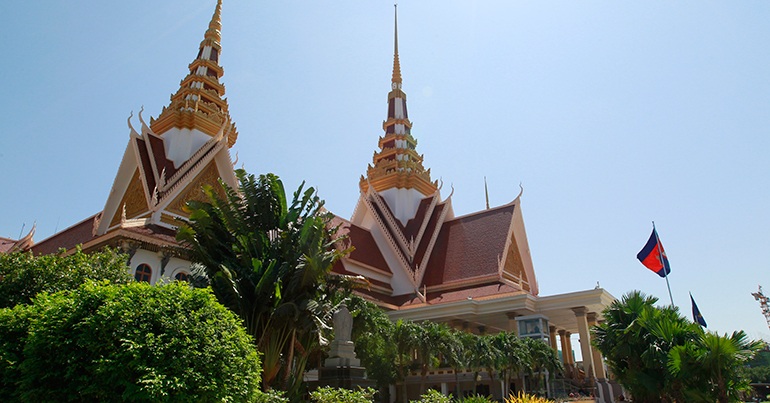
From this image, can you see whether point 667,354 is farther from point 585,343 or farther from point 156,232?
point 156,232

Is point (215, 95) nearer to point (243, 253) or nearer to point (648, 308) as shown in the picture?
point (243, 253)

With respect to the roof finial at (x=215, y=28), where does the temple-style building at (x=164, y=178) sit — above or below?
below

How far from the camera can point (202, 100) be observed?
2497 cm

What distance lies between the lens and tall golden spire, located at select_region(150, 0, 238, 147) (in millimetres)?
23109

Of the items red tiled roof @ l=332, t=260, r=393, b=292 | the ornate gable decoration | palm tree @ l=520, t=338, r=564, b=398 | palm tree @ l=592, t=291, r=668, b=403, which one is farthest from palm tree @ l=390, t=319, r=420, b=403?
the ornate gable decoration

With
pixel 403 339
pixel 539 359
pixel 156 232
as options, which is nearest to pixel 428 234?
pixel 539 359

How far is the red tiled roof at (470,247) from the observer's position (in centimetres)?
2467

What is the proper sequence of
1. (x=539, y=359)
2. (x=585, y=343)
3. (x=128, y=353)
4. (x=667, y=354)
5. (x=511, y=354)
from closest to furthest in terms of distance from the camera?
(x=128, y=353) → (x=667, y=354) → (x=511, y=354) → (x=539, y=359) → (x=585, y=343)

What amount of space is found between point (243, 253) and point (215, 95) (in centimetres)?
1658

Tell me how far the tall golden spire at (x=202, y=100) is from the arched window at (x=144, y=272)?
7672 millimetres

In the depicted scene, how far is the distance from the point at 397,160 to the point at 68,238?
733 inches

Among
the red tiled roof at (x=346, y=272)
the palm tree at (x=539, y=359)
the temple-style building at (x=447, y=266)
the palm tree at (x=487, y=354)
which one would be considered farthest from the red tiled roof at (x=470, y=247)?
the palm tree at (x=487, y=354)

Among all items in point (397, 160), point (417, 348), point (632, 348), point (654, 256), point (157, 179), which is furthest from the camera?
point (397, 160)

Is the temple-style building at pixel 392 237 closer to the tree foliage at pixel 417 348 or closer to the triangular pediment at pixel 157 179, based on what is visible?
the triangular pediment at pixel 157 179
